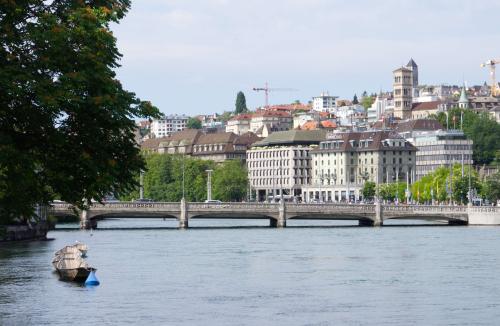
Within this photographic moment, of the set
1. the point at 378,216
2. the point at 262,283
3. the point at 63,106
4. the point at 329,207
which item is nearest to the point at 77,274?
the point at 262,283

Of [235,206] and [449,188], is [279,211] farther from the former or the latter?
[449,188]

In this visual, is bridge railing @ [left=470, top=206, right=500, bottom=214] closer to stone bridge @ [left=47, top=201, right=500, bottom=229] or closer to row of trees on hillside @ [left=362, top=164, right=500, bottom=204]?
stone bridge @ [left=47, top=201, right=500, bottom=229]

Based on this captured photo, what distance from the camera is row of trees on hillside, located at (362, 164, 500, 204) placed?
551 feet

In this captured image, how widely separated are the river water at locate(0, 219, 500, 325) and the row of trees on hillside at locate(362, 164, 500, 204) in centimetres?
7299

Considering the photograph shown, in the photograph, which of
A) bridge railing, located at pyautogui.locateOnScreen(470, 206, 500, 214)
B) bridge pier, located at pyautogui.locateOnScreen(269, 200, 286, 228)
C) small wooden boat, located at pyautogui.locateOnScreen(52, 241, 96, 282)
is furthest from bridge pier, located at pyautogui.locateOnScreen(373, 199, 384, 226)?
small wooden boat, located at pyautogui.locateOnScreen(52, 241, 96, 282)

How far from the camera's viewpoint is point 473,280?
56156mm

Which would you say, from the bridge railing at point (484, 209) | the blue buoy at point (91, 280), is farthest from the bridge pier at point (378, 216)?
the blue buoy at point (91, 280)

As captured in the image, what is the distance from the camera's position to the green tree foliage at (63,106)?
1087 inches

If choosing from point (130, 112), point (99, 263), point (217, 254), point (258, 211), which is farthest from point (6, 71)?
point (258, 211)

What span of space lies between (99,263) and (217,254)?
9886mm

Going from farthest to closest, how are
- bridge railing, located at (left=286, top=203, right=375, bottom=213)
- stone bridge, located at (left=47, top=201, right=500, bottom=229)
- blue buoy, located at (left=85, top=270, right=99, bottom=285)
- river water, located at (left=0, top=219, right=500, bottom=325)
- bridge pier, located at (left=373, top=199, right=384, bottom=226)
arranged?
bridge pier, located at (left=373, top=199, right=384, bottom=226) < bridge railing, located at (left=286, top=203, right=375, bottom=213) < stone bridge, located at (left=47, top=201, right=500, bottom=229) < blue buoy, located at (left=85, top=270, right=99, bottom=285) < river water, located at (left=0, top=219, right=500, bottom=325)

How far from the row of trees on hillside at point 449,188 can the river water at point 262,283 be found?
72995 millimetres

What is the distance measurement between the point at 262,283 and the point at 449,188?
11460 cm

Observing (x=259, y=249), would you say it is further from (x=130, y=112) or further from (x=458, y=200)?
(x=458, y=200)
